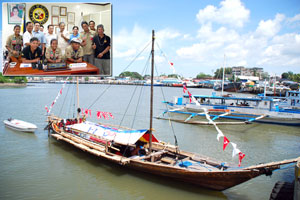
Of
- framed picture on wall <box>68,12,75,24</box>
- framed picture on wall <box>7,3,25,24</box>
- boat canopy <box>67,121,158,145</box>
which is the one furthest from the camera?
framed picture on wall <box>7,3,25,24</box>

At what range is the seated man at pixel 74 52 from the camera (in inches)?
575

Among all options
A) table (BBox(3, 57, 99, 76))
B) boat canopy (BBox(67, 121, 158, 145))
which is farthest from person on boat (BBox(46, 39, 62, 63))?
boat canopy (BBox(67, 121, 158, 145))

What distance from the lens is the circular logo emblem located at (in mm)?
14750

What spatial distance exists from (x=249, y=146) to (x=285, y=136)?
6.69m

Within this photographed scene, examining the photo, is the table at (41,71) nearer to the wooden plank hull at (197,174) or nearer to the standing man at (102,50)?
the standing man at (102,50)

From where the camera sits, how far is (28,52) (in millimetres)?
14844

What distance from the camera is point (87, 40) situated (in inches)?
571

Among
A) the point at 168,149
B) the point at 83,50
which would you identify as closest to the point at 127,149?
the point at 168,149

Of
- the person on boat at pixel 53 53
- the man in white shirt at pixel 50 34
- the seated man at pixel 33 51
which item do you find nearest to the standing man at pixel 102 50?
the person on boat at pixel 53 53

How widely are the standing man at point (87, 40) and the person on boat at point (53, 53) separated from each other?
1.86 m

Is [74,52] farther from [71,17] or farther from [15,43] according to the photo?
[15,43]

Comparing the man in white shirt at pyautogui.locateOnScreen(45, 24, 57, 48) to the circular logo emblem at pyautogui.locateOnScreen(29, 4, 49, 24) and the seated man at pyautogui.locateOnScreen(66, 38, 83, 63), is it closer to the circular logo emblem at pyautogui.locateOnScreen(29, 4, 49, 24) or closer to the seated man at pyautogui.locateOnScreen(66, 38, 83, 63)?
the circular logo emblem at pyautogui.locateOnScreen(29, 4, 49, 24)

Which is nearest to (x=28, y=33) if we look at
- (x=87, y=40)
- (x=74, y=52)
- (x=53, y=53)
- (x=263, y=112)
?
(x=53, y=53)

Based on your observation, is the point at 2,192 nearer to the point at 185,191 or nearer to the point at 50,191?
the point at 50,191
